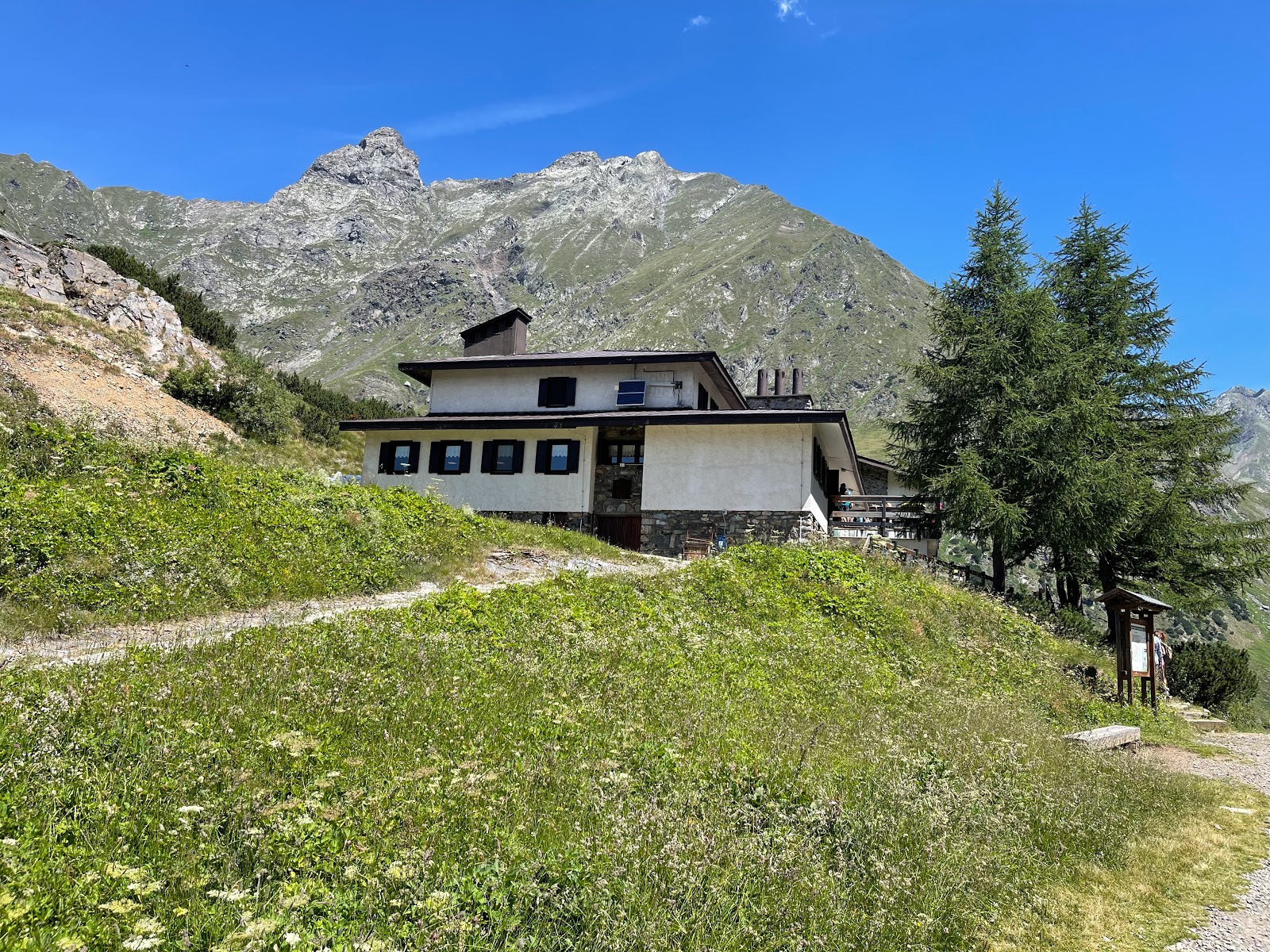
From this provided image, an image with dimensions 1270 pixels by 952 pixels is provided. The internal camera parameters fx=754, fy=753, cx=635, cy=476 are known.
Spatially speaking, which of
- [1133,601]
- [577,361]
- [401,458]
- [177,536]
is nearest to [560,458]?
[577,361]

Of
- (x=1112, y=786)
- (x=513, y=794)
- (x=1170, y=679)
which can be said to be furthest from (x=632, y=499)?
(x=513, y=794)

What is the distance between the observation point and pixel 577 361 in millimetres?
31266

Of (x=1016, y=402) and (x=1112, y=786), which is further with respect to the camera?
(x=1016, y=402)

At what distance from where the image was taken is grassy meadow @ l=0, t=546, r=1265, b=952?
4102 mm

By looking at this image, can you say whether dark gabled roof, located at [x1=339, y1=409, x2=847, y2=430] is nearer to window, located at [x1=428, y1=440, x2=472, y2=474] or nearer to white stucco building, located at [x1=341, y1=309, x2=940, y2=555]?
white stucco building, located at [x1=341, y1=309, x2=940, y2=555]

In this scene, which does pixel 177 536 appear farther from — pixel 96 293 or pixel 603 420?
pixel 96 293

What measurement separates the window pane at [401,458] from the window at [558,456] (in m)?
5.76

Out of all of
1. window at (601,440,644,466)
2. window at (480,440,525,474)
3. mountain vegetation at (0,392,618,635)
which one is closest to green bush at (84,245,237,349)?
window at (480,440,525,474)

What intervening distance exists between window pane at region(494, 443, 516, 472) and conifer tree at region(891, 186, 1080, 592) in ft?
53.0

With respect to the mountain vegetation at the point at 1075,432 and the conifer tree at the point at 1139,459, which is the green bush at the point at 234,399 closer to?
the mountain vegetation at the point at 1075,432

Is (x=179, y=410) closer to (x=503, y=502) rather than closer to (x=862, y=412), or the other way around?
(x=503, y=502)

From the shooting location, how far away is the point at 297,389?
4491 centimetres

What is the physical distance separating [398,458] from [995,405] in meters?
23.6

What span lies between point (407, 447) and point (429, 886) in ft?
94.2
